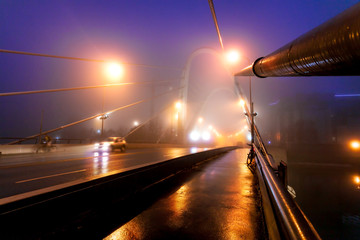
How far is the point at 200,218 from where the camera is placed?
159 inches

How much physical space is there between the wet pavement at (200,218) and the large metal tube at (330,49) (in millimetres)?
3843

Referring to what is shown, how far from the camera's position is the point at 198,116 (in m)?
79.0

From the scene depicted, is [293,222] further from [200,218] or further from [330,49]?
[330,49]

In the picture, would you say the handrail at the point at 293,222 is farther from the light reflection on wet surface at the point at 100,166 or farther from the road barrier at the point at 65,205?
the light reflection on wet surface at the point at 100,166

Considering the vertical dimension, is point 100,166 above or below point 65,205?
below

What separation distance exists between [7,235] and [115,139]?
23.6 metres

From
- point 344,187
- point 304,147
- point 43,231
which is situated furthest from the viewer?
point 304,147

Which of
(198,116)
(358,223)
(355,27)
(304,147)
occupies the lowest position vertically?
(358,223)

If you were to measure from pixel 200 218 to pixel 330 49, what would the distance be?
185 inches

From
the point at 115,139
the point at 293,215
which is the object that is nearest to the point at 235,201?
the point at 293,215

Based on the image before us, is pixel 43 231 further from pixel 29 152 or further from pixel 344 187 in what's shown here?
pixel 344 187

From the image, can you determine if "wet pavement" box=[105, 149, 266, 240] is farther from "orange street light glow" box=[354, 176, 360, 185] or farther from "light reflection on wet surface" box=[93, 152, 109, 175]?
"orange street light glow" box=[354, 176, 360, 185]

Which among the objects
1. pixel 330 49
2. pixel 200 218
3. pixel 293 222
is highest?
pixel 330 49

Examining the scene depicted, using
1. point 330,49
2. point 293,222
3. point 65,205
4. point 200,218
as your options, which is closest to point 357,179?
point 330,49
